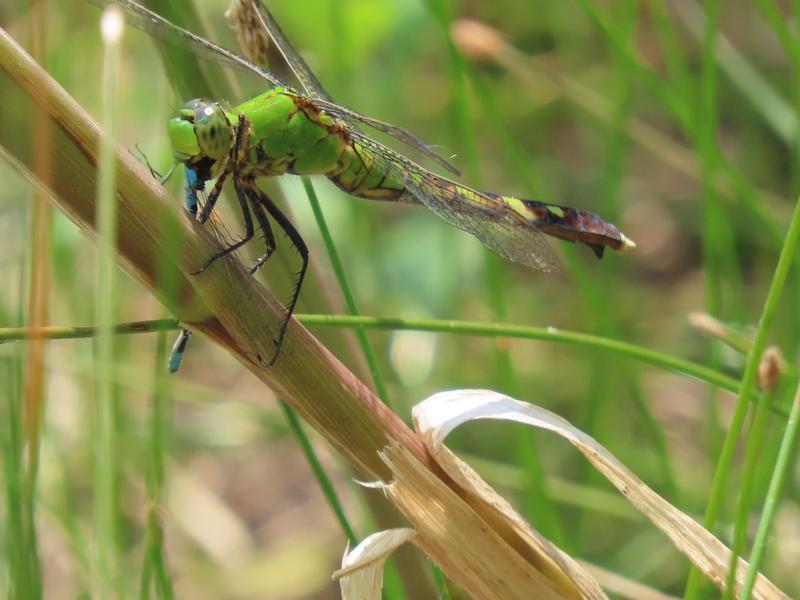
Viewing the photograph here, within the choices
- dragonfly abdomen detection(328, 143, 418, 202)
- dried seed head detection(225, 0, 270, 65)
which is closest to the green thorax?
dragonfly abdomen detection(328, 143, 418, 202)

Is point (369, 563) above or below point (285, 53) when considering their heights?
below

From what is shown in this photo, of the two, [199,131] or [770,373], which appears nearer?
[770,373]

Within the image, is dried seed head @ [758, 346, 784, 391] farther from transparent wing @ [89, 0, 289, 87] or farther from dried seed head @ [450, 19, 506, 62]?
dried seed head @ [450, 19, 506, 62]

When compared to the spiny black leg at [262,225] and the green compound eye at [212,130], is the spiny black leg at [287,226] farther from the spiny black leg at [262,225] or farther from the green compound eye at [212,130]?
the green compound eye at [212,130]

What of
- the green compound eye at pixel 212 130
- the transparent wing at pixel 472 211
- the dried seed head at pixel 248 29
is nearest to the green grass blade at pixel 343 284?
the green compound eye at pixel 212 130

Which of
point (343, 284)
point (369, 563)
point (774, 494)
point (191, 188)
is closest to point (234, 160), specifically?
point (191, 188)

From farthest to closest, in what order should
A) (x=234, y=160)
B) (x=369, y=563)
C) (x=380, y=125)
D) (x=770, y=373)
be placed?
(x=380, y=125), (x=234, y=160), (x=369, y=563), (x=770, y=373)

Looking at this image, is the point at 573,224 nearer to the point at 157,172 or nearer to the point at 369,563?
the point at 157,172
